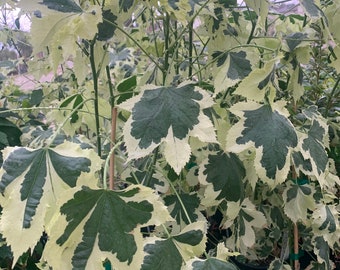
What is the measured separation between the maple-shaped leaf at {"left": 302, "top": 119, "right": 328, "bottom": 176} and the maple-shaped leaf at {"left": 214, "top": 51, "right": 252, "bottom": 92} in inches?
8.0

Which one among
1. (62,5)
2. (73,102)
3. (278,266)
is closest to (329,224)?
(278,266)

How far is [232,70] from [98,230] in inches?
18.3

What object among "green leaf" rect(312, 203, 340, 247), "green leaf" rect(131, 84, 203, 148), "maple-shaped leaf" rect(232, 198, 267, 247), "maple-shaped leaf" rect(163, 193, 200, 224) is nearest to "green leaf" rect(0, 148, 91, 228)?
"green leaf" rect(131, 84, 203, 148)

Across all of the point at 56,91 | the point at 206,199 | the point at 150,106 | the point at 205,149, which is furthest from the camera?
the point at 56,91

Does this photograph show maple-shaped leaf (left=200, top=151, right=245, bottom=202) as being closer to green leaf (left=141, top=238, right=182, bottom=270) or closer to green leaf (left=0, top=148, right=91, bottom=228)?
green leaf (left=141, top=238, right=182, bottom=270)

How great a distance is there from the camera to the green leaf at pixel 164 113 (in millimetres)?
657

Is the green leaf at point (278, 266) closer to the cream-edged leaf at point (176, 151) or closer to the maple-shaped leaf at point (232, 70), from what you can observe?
the maple-shaped leaf at point (232, 70)

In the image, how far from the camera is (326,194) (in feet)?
4.01

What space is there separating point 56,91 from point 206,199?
1144 millimetres

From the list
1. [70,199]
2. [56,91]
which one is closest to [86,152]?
[70,199]

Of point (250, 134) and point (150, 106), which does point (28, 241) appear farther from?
point (250, 134)

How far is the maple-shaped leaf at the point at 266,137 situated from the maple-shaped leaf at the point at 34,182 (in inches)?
10.5

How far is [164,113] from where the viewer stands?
2.20 feet

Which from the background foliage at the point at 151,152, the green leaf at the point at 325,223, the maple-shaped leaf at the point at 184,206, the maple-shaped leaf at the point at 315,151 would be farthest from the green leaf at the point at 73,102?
the green leaf at the point at 325,223
